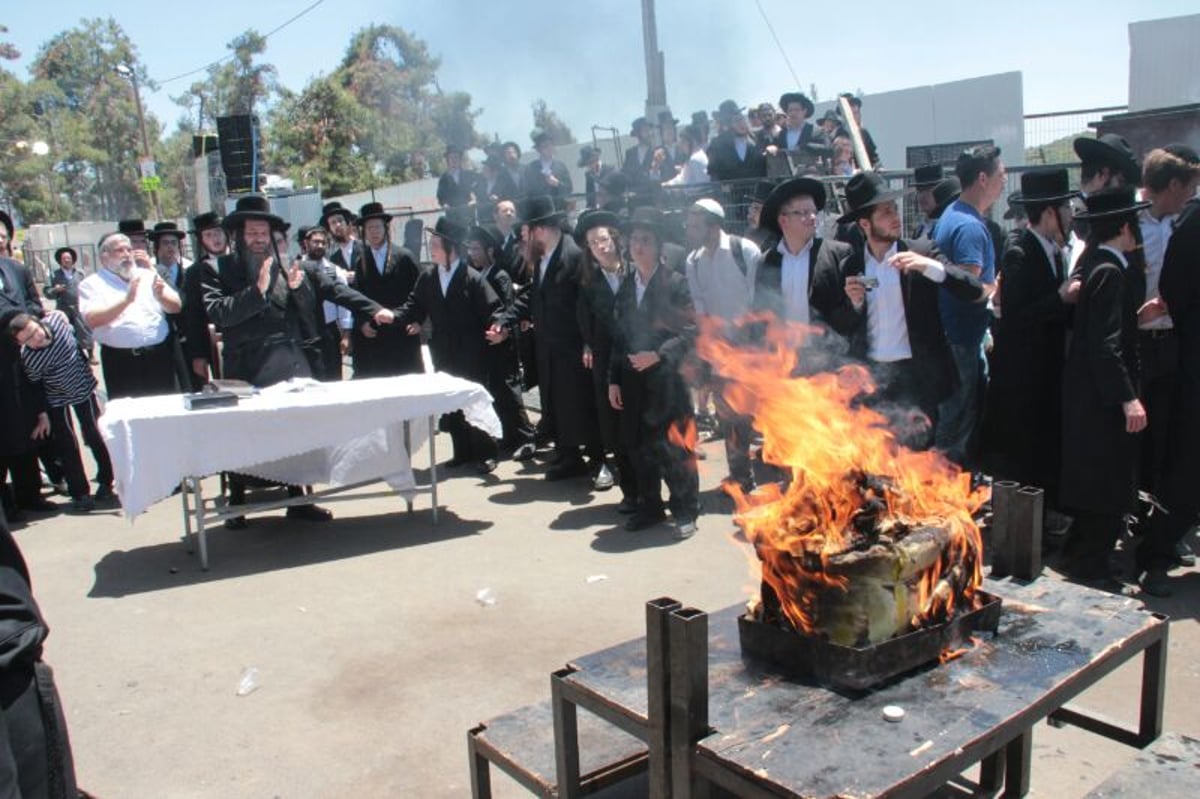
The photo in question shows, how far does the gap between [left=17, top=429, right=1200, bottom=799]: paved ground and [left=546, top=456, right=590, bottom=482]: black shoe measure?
43 centimetres

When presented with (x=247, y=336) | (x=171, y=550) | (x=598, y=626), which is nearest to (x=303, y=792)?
(x=598, y=626)

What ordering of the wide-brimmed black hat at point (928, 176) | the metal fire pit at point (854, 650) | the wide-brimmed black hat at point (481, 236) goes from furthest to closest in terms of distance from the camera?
the wide-brimmed black hat at point (481, 236), the wide-brimmed black hat at point (928, 176), the metal fire pit at point (854, 650)

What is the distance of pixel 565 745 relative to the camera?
2.75 meters

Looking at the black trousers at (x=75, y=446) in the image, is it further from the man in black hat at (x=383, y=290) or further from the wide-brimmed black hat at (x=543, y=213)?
the wide-brimmed black hat at (x=543, y=213)

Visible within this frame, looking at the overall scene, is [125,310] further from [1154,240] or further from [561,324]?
[1154,240]

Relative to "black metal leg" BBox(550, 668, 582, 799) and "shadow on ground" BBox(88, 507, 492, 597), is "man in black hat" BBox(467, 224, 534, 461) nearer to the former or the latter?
"shadow on ground" BBox(88, 507, 492, 597)

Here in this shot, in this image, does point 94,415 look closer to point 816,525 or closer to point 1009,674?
point 816,525

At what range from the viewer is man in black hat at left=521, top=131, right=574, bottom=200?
475 inches

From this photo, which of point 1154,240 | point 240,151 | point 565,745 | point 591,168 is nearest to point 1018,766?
point 565,745

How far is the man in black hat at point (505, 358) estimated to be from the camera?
28.6 feet

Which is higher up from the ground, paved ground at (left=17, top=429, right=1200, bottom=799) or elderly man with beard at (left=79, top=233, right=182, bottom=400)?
elderly man with beard at (left=79, top=233, right=182, bottom=400)

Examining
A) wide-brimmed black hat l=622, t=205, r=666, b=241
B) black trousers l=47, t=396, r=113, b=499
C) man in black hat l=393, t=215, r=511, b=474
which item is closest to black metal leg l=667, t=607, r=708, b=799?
wide-brimmed black hat l=622, t=205, r=666, b=241

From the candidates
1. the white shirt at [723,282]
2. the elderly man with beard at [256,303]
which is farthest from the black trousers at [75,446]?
the white shirt at [723,282]

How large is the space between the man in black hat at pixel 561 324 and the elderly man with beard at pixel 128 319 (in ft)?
9.79
